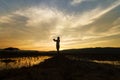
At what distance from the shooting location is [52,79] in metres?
17.3

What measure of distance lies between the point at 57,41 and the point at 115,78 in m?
15.7

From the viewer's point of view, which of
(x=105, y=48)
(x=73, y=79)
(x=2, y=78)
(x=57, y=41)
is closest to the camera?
(x=73, y=79)

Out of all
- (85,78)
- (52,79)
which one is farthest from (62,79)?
(85,78)

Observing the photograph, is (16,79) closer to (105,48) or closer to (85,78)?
(85,78)

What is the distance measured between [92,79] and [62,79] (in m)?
2.43

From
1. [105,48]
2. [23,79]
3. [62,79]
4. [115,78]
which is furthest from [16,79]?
[105,48]

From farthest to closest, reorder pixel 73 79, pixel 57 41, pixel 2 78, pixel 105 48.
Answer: pixel 105 48 < pixel 57 41 < pixel 2 78 < pixel 73 79

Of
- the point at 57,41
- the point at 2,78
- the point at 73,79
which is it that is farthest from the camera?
the point at 57,41

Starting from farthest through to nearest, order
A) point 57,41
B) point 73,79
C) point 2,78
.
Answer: point 57,41 < point 2,78 < point 73,79

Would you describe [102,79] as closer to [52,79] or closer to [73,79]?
[73,79]

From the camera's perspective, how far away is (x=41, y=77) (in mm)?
17953

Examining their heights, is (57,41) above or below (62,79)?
above

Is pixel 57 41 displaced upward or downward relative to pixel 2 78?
upward

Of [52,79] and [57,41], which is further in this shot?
[57,41]
